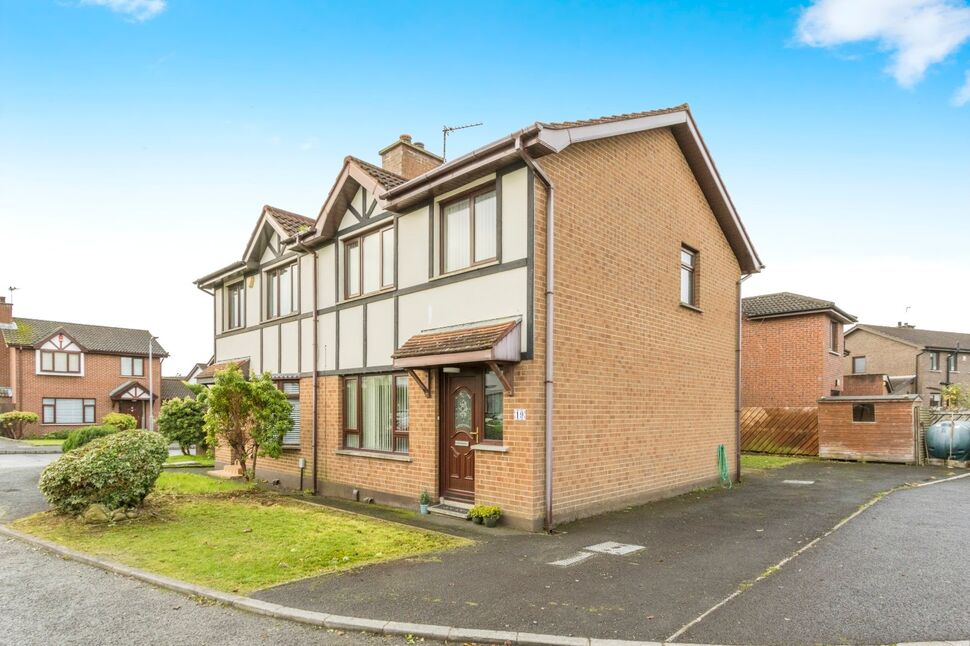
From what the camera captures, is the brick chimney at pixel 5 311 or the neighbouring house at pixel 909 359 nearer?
the neighbouring house at pixel 909 359

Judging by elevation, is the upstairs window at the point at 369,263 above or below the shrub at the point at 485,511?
above

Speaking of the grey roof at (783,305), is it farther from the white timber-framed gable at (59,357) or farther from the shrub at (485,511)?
the white timber-framed gable at (59,357)

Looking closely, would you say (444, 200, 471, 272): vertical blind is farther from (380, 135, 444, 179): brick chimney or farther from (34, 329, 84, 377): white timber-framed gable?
(34, 329, 84, 377): white timber-framed gable

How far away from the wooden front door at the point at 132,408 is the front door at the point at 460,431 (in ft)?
129

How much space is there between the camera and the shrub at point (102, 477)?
9508 millimetres

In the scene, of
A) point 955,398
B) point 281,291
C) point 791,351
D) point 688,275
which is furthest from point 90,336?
point 955,398

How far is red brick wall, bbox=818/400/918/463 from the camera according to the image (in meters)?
18.3

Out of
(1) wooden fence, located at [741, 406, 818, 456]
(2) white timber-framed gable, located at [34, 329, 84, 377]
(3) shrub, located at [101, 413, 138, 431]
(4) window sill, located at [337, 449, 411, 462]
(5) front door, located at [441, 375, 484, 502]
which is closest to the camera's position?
(5) front door, located at [441, 375, 484, 502]

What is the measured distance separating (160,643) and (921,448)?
2125 centimetres

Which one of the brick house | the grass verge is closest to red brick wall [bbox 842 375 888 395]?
the brick house

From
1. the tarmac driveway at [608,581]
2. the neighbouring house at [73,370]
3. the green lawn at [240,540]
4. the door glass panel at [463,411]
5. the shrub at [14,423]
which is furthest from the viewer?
the neighbouring house at [73,370]

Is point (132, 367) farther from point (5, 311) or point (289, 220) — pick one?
point (289, 220)

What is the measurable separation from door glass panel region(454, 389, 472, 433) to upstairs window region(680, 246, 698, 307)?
19.8 ft

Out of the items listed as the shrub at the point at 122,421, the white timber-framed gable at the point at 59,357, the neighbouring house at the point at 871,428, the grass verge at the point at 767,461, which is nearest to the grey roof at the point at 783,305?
the neighbouring house at the point at 871,428
